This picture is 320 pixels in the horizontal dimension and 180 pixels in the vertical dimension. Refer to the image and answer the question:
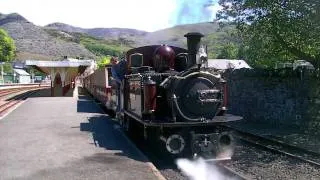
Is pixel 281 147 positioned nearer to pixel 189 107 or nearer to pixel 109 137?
pixel 189 107

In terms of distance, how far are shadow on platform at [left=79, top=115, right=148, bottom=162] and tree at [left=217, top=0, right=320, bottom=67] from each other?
601 centimetres

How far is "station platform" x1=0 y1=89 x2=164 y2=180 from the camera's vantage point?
8270 mm

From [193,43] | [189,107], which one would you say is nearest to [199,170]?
[189,107]

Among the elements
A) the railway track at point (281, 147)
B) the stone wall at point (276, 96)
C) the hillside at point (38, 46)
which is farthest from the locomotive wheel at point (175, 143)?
the hillside at point (38, 46)

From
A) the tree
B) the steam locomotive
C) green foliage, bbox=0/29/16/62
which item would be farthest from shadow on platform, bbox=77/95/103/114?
green foliage, bbox=0/29/16/62

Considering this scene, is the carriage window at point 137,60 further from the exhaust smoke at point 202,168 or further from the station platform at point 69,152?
the exhaust smoke at point 202,168

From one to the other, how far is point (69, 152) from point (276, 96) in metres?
10.0

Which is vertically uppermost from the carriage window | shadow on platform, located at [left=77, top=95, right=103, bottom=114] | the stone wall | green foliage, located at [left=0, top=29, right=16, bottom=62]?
green foliage, located at [left=0, top=29, right=16, bottom=62]

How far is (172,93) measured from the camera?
31.7 ft

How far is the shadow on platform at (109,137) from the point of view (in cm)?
1034

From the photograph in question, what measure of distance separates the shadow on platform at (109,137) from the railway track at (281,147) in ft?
8.53

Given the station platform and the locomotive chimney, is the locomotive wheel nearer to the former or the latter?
the station platform

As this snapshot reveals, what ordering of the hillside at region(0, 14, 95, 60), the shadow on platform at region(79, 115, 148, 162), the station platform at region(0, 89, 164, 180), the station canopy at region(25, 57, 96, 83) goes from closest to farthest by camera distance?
1. the station platform at region(0, 89, 164, 180)
2. the shadow on platform at region(79, 115, 148, 162)
3. the station canopy at region(25, 57, 96, 83)
4. the hillside at region(0, 14, 95, 60)

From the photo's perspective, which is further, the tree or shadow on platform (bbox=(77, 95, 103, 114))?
shadow on platform (bbox=(77, 95, 103, 114))
